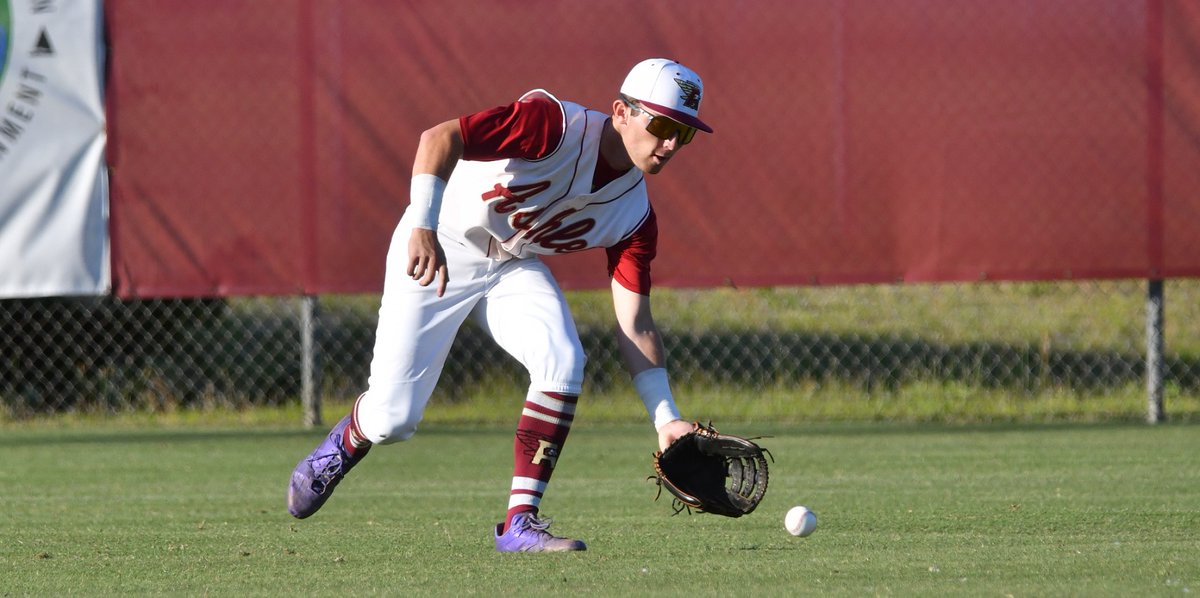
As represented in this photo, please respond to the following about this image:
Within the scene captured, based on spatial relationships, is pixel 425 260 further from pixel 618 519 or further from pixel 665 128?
pixel 618 519

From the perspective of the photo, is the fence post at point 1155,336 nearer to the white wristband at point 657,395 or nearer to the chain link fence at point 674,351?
the chain link fence at point 674,351

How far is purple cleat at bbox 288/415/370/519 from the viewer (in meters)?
5.14

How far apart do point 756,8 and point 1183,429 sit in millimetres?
3264

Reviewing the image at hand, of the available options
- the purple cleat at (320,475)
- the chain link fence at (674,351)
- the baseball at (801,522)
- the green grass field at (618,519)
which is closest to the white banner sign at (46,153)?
the chain link fence at (674,351)

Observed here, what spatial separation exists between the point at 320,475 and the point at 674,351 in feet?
18.1

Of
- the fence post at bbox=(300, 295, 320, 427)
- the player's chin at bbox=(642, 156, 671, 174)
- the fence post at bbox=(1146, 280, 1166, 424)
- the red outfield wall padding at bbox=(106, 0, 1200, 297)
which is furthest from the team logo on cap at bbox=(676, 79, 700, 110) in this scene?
the fence post at bbox=(1146, 280, 1166, 424)

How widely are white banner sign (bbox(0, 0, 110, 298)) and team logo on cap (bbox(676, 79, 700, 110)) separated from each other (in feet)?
17.5

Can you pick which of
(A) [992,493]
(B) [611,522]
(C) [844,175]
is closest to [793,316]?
(C) [844,175]

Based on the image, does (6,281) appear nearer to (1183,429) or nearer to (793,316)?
(793,316)

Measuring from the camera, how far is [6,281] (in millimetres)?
8906

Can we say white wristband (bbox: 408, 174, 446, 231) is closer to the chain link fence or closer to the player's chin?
the player's chin

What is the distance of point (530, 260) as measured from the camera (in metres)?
5.11

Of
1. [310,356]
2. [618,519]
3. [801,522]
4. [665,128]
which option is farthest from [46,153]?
[801,522]

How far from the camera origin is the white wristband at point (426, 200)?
4391mm
